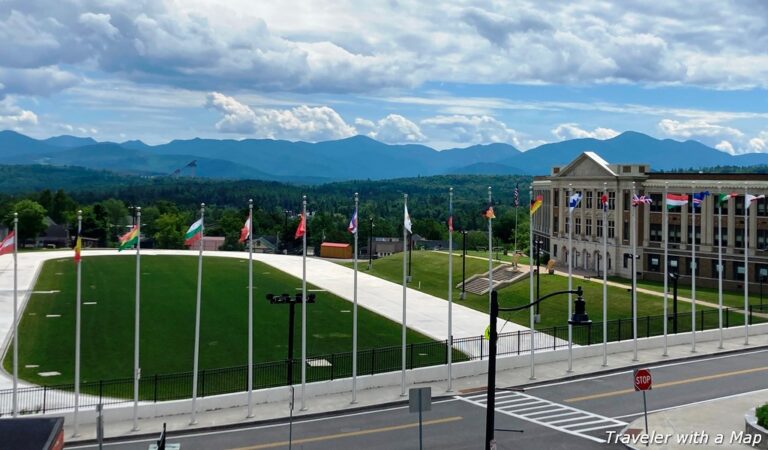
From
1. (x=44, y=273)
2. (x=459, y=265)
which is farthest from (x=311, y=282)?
(x=44, y=273)

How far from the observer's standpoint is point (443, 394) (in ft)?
118

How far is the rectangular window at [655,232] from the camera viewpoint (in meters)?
77.4

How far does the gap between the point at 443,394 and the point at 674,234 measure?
158ft

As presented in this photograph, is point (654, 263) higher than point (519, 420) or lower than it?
higher

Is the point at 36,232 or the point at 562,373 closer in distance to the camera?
the point at 562,373

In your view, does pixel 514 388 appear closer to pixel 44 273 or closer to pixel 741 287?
pixel 741 287

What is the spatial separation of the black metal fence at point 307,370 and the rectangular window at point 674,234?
1928 centimetres

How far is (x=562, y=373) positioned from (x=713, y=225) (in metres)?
39.5

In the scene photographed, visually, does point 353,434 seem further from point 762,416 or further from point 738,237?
point 738,237

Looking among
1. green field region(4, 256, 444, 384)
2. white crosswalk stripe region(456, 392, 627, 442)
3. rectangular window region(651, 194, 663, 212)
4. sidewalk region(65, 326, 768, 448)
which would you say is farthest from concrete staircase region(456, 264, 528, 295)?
white crosswalk stripe region(456, 392, 627, 442)

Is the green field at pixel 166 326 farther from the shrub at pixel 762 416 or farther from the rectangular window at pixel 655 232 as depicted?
the rectangular window at pixel 655 232

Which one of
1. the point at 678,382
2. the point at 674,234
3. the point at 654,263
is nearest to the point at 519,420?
the point at 678,382

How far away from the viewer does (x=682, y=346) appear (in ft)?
153

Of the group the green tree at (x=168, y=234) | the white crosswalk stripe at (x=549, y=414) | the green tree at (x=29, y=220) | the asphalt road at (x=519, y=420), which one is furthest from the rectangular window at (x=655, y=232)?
the green tree at (x=29, y=220)
